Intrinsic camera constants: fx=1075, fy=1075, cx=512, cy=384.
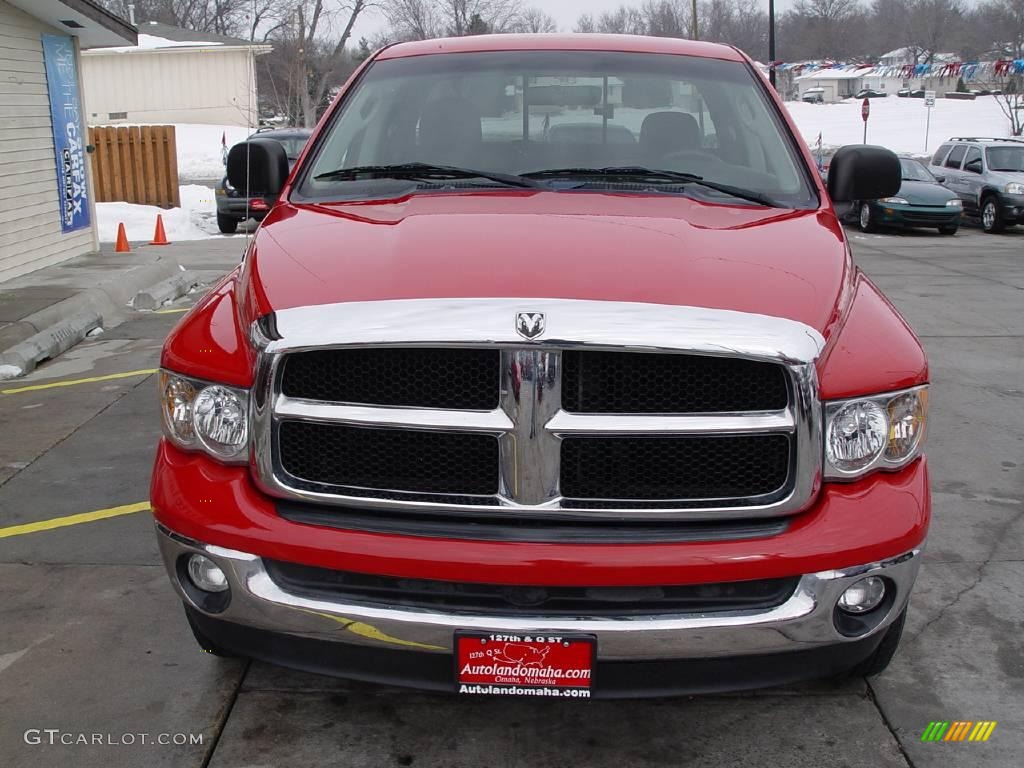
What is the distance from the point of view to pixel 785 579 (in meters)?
2.54

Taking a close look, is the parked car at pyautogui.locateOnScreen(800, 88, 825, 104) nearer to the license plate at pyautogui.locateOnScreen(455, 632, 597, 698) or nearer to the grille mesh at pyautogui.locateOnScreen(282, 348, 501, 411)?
the grille mesh at pyautogui.locateOnScreen(282, 348, 501, 411)

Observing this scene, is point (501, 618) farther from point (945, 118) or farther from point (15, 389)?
point (945, 118)

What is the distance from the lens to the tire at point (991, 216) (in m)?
19.3

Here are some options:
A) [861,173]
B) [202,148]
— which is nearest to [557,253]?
[861,173]

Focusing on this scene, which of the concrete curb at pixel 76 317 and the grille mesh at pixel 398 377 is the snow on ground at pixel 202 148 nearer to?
the concrete curb at pixel 76 317

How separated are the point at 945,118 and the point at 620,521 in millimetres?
63884

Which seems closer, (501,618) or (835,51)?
(501,618)

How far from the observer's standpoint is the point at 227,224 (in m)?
18.2

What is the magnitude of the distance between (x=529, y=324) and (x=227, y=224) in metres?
16.7

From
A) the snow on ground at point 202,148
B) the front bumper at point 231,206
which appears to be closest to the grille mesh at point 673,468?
the front bumper at point 231,206

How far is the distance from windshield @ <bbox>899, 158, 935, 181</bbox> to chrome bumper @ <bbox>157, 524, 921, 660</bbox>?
18.8 metres

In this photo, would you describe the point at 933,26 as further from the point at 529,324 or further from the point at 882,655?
the point at 529,324

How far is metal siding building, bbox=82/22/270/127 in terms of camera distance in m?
41.2

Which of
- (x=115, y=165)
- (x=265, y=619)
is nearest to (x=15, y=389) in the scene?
(x=265, y=619)
